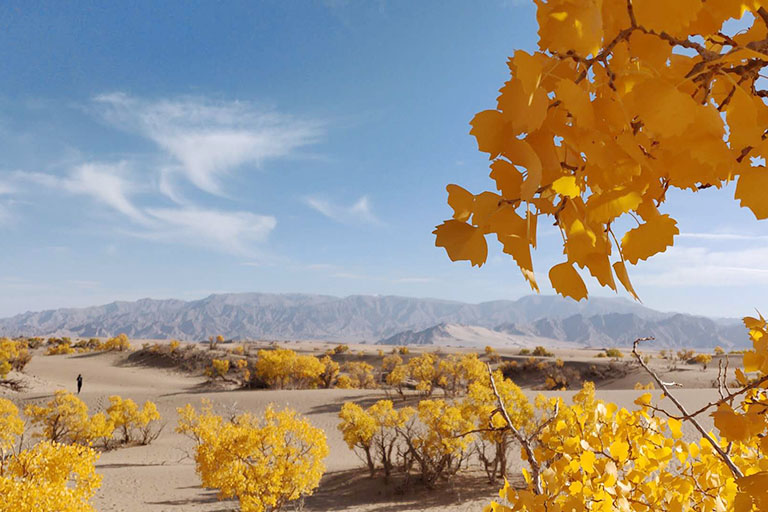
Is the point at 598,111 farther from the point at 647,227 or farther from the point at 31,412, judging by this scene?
the point at 31,412

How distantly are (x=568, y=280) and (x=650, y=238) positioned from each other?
9 cm

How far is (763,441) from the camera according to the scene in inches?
18.0

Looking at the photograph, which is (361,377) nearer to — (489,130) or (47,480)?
(47,480)

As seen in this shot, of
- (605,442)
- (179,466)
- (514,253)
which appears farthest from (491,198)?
(179,466)

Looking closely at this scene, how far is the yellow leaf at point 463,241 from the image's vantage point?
16.6 inches

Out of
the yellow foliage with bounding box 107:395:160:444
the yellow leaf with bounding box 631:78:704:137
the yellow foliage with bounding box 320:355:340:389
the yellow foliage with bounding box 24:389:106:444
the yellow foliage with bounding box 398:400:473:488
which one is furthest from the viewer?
the yellow foliage with bounding box 320:355:340:389

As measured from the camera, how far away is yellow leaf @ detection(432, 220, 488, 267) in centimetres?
42

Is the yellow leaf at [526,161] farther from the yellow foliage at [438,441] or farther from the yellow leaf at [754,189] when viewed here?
the yellow foliage at [438,441]

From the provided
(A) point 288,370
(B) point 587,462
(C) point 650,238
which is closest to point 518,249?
(C) point 650,238

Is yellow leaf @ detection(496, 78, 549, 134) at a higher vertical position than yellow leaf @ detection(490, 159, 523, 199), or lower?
higher

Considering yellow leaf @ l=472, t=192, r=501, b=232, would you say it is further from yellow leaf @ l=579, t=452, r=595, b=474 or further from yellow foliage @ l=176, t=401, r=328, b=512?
yellow foliage @ l=176, t=401, r=328, b=512

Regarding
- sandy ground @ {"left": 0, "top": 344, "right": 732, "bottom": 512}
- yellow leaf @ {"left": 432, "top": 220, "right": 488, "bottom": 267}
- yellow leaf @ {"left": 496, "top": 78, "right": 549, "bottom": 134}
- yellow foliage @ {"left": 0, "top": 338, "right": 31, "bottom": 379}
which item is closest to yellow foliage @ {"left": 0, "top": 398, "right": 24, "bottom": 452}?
sandy ground @ {"left": 0, "top": 344, "right": 732, "bottom": 512}

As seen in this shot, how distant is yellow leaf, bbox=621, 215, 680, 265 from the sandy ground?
32.4ft

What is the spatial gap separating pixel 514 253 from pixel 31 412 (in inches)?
709
